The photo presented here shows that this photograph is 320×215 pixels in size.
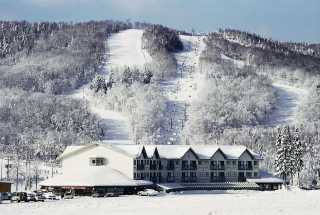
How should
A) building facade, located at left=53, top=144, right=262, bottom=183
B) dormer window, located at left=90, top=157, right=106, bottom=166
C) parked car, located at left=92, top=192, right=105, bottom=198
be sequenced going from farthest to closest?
dormer window, located at left=90, top=157, right=106, bottom=166
building facade, located at left=53, top=144, right=262, bottom=183
parked car, located at left=92, top=192, right=105, bottom=198

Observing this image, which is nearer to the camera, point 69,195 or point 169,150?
point 69,195

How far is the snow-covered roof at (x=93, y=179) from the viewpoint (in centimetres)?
10888

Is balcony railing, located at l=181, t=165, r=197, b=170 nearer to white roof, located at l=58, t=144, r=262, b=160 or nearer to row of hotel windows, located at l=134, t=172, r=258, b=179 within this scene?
row of hotel windows, located at l=134, t=172, r=258, b=179

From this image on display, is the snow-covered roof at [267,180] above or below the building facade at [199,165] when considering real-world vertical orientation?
below

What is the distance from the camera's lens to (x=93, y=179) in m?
110

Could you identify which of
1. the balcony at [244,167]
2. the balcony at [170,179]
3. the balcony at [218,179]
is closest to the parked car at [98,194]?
the balcony at [170,179]

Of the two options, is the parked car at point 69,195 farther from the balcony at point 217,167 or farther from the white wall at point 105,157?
the balcony at point 217,167

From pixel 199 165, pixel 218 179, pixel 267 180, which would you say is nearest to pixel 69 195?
pixel 199 165

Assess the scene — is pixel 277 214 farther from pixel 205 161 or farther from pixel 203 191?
pixel 205 161

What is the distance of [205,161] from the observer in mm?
130125

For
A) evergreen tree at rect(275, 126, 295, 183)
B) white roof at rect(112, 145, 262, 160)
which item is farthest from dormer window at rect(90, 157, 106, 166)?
evergreen tree at rect(275, 126, 295, 183)

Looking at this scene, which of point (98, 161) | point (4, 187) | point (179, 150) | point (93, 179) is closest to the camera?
point (4, 187)

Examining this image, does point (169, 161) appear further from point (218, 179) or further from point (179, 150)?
point (218, 179)

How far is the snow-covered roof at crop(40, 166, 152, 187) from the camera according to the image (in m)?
109
